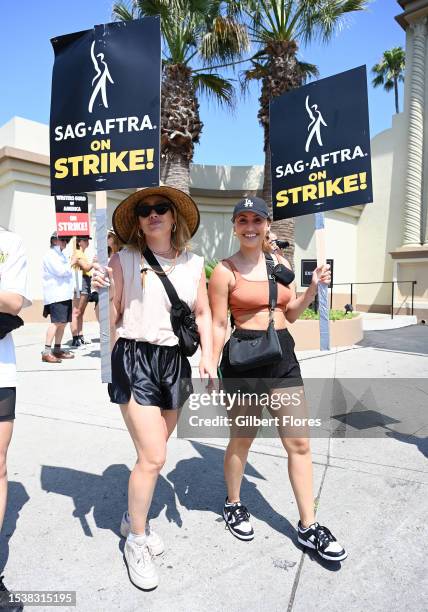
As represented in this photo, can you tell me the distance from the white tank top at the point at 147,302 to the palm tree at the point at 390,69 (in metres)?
38.5

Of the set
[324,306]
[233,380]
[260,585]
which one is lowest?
[260,585]

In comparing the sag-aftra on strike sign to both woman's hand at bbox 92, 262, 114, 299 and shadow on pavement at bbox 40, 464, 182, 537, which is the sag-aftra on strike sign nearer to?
woman's hand at bbox 92, 262, 114, 299

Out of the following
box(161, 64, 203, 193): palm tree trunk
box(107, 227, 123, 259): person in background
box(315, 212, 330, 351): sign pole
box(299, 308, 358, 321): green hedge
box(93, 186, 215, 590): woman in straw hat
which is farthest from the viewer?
box(161, 64, 203, 193): palm tree trunk

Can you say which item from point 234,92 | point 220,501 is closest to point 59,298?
point 220,501

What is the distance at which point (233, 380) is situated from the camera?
103 inches

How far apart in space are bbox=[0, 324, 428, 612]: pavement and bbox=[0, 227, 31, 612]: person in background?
48 centimetres

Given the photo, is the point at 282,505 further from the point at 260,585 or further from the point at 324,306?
the point at 324,306

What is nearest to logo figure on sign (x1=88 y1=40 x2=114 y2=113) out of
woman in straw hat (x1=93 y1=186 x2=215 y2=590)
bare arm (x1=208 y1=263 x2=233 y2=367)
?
woman in straw hat (x1=93 y1=186 x2=215 y2=590)

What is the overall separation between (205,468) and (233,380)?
121 cm

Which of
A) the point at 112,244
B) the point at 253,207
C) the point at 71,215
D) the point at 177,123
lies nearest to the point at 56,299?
Answer: the point at 112,244

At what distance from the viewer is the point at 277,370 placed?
254 cm

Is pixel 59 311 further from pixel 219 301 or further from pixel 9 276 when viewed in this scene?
pixel 9 276

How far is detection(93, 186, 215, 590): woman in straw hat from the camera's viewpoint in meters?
2.25

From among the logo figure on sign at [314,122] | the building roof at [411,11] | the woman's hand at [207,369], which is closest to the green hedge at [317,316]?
the logo figure on sign at [314,122]
